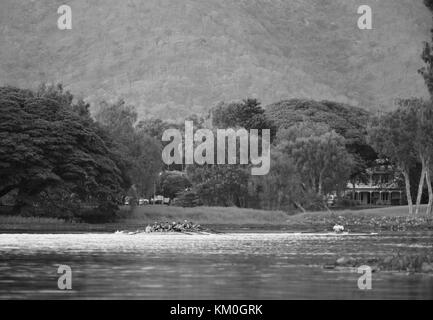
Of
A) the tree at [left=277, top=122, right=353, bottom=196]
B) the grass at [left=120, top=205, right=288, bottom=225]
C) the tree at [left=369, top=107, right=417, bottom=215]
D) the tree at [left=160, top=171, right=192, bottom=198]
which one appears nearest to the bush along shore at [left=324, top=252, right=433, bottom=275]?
the tree at [left=369, top=107, right=417, bottom=215]

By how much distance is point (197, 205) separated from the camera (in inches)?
6058

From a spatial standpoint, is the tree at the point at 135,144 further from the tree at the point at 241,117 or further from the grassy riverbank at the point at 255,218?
the tree at the point at 241,117

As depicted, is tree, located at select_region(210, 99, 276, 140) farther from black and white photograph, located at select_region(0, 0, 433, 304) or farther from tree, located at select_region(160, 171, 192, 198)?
tree, located at select_region(160, 171, 192, 198)

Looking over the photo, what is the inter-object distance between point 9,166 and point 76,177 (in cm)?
826

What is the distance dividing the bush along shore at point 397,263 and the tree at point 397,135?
241 feet

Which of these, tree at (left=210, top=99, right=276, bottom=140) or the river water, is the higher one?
tree at (left=210, top=99, right=276, bottom=140)

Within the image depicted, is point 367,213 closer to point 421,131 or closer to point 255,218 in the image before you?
point 255,218

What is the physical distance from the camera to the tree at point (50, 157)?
117 metres

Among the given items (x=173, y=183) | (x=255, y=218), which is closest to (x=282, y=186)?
(x=255, y=218)

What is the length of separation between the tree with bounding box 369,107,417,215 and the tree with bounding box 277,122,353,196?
613 inches

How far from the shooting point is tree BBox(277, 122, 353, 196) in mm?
144250

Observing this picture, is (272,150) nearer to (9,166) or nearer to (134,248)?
(9,166)

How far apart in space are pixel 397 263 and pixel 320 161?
9614 cm
